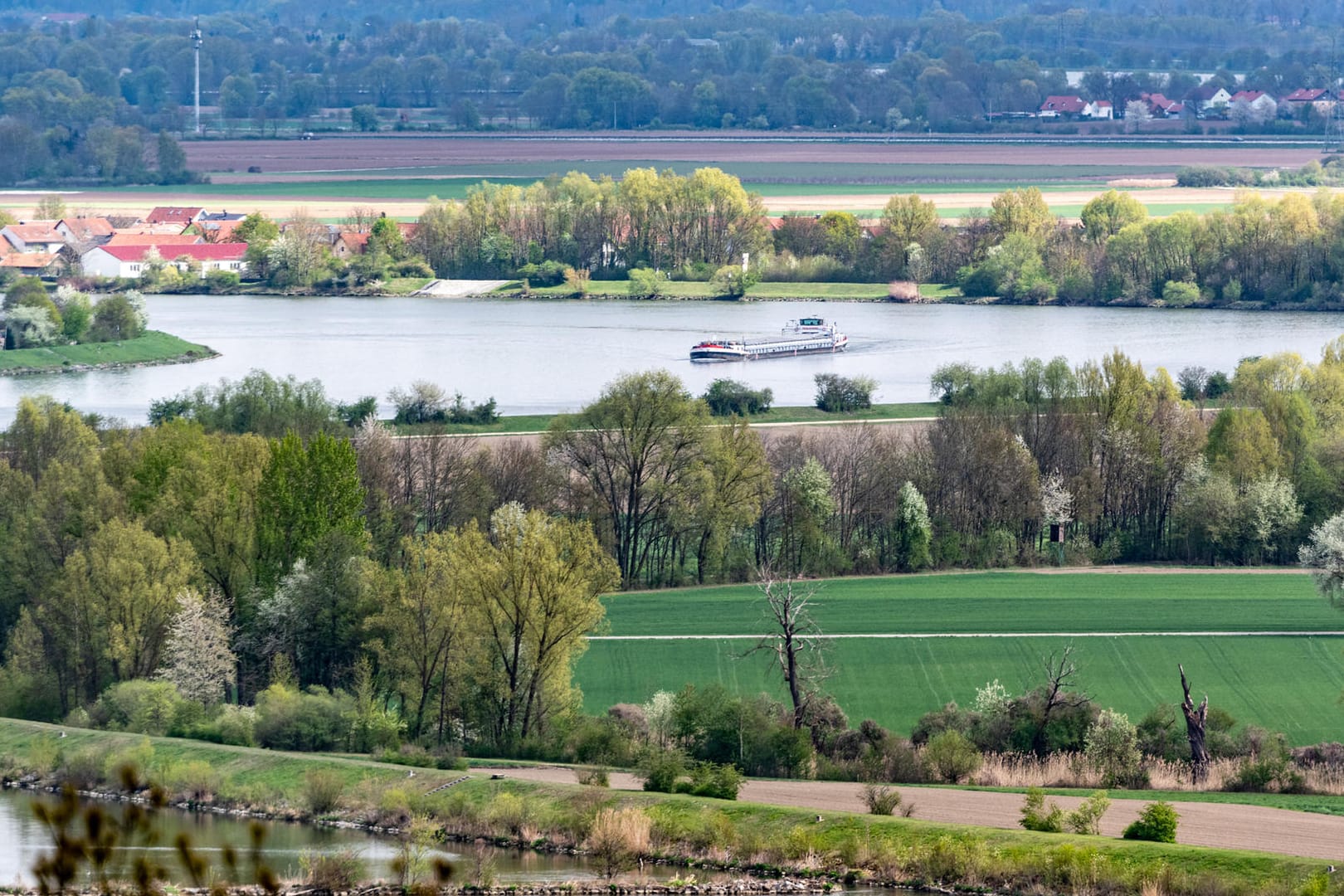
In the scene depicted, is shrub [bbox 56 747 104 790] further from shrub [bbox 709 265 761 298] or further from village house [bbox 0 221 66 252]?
village house [bbox 0 221 66 252]

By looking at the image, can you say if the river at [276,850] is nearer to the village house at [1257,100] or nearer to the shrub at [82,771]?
the shrub at [82,771]

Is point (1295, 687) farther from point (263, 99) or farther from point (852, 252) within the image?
point (263, 99)

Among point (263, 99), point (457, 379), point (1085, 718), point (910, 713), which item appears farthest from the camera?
point (263, 99)

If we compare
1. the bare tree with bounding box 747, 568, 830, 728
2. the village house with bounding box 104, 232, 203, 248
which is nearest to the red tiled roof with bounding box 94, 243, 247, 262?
the village house with bounding box 104, 232, 203, 248

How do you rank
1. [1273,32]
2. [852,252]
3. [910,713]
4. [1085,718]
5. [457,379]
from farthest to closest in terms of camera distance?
[1273,32] < [852,252] < [457,379] < [910,713] < [1085,718]

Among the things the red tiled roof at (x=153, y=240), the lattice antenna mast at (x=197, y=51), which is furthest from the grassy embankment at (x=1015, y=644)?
the lattice antenna mast at (x=197, y=51)

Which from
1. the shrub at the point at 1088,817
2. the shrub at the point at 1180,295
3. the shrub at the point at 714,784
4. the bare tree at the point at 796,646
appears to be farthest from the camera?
the shrub at the point at 1180,295

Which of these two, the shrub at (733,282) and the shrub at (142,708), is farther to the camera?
the shrub at (733,282)

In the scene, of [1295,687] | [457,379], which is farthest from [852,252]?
[1295,687]
